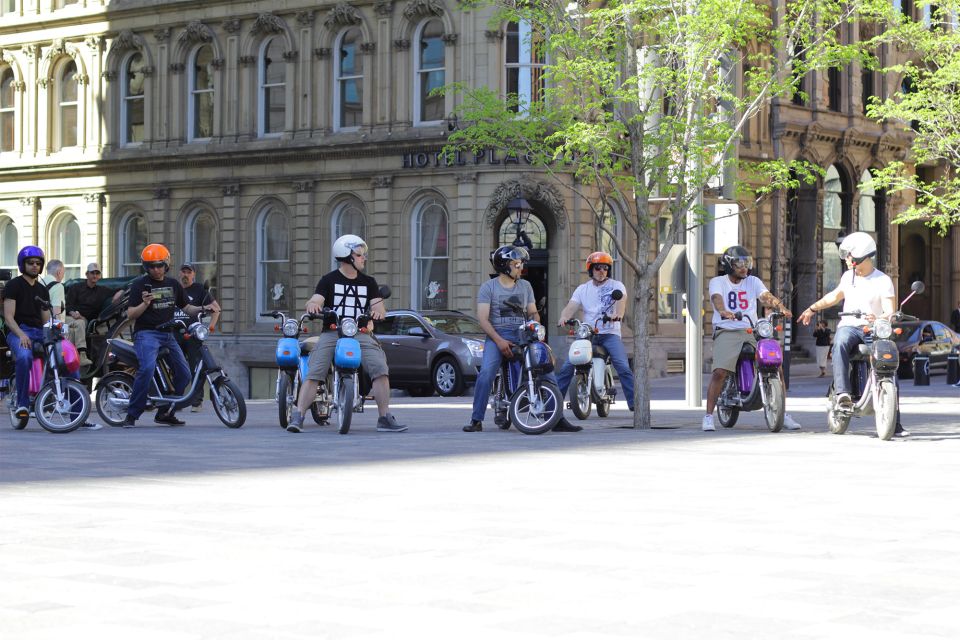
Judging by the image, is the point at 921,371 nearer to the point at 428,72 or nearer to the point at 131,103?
the point at 428,72

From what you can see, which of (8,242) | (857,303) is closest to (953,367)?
(857,303)

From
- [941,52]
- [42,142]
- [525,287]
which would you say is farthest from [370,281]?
[42,142]

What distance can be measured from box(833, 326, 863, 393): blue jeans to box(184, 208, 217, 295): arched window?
29.4 metres

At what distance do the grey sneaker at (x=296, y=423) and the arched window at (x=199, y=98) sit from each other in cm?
2837

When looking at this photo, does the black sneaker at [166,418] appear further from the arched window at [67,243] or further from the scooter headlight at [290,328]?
the arched window at [67,243]

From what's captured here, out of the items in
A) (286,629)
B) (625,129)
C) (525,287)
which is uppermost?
(625,129)

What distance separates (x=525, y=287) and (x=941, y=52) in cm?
2246

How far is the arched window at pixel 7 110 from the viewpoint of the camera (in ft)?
157

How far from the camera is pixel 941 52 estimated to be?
121 feet

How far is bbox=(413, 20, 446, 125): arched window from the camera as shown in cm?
3959

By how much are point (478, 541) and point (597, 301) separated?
35.3ft

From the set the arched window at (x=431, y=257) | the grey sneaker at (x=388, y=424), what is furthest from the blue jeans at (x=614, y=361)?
the arched window at (x=431, y=257)

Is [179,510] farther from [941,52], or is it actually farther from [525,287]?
[941,52]

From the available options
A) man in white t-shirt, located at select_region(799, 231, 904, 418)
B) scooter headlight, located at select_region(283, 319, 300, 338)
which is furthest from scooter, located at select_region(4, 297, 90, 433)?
man in white t-shirt, located at select_region(799, 231, 904, 418)
